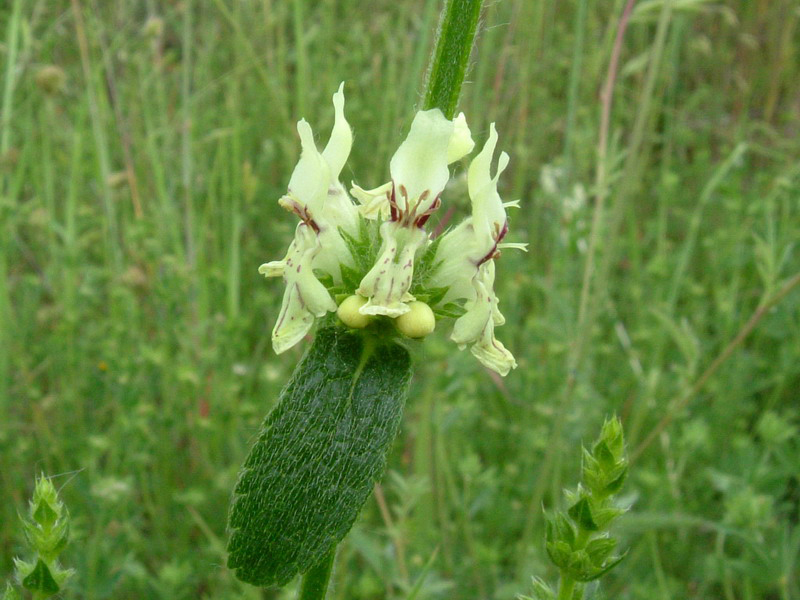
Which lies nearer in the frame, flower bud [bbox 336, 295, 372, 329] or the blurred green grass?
flower bud [bbox 336, 295, 372, 329]

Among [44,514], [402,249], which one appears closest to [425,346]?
[402,249]

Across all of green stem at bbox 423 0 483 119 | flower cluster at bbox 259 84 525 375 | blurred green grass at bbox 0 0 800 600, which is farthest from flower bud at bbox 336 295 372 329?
blurred green grass at bbox 0 0 800 600

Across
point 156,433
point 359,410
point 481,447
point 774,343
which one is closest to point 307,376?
point 359,410

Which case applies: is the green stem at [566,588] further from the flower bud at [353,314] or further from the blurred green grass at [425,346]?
the blurred green grass at [425,346]

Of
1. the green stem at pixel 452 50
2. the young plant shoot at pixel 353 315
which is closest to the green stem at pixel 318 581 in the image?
the young plant shoot at pixel 353 315

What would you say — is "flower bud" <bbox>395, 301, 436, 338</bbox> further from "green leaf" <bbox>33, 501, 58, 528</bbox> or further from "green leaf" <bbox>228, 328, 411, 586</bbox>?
"green leaf" <bbox>33, 501, 58, 528</bbox>

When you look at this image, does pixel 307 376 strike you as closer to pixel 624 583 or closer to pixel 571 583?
pixel 571 583
